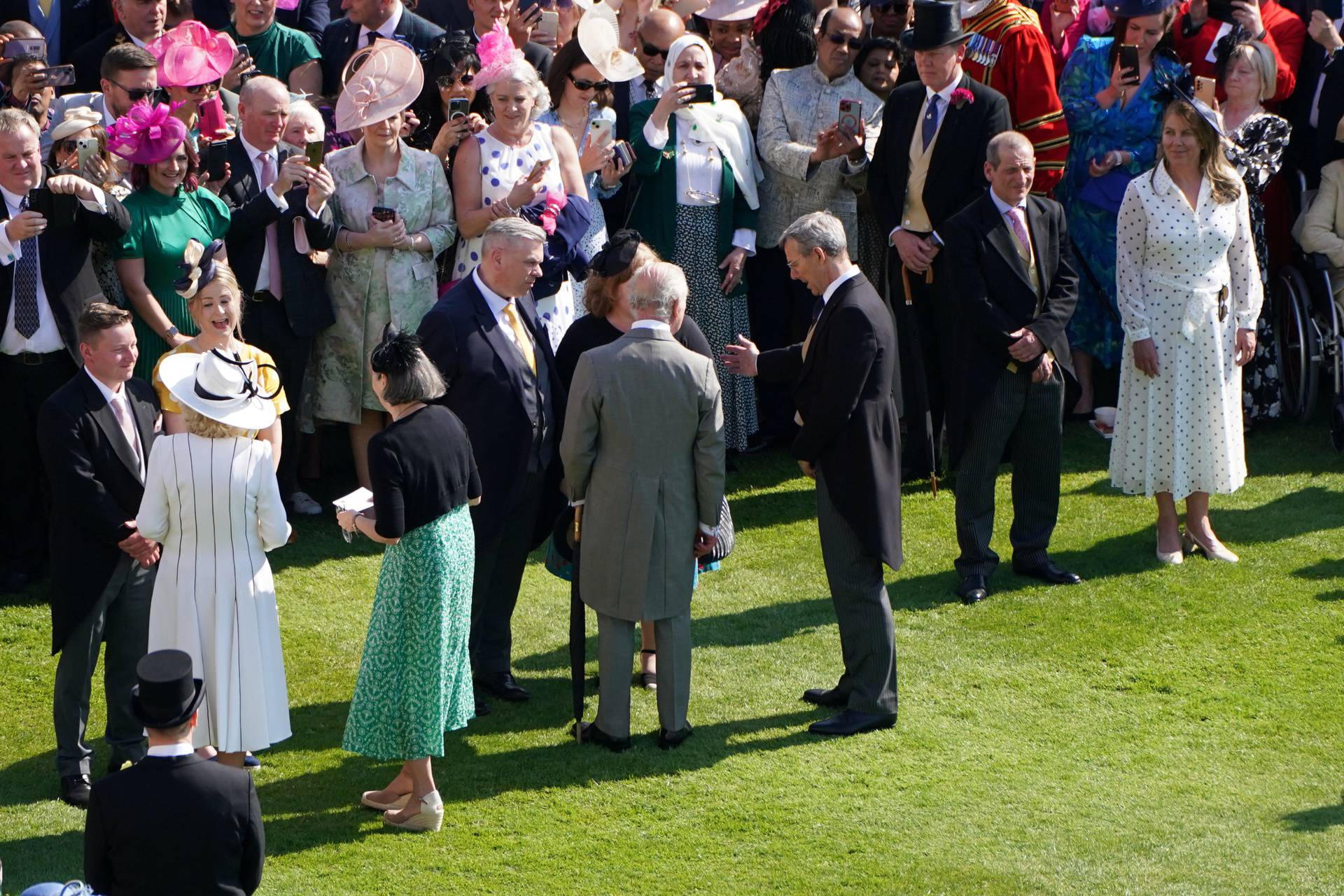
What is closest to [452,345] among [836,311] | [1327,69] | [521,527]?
[521,527]

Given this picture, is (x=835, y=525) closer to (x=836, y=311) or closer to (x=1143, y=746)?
(x=836, y=311)

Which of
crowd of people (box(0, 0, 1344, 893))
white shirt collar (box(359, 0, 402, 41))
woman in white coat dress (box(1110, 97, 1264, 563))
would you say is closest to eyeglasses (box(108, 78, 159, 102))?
crowd of people (box(0, 0, 1344, 893))

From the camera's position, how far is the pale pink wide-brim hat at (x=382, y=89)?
812 centimetres

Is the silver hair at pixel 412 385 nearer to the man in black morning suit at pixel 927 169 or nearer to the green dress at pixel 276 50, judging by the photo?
the man in black morning suit at pixel 927 169

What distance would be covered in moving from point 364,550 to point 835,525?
9.73 ft

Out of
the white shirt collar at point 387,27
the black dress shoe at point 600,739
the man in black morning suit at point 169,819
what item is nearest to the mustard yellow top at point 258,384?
the black dress shoe at point 600,739

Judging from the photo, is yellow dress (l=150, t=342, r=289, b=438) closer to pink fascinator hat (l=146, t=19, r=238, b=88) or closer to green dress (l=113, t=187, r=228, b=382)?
green dress (l=113, t=187, r=228, b=382)

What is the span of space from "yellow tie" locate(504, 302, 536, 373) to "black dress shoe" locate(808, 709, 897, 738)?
187cm

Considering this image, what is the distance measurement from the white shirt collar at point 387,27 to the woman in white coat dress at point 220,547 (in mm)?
4111

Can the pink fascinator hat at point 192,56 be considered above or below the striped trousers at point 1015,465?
above

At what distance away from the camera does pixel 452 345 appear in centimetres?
665

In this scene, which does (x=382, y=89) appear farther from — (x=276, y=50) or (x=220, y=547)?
(x=220, y=547)

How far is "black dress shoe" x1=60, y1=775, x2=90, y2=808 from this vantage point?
20.0 feet

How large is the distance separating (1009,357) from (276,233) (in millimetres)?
3623
